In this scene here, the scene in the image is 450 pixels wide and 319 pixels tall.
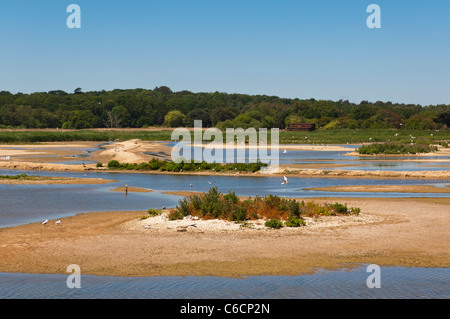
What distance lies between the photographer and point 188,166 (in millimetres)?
53219

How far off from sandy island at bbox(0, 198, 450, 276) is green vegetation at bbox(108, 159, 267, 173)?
85.6 feet

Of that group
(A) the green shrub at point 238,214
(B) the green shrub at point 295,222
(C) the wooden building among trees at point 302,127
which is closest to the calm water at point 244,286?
(B) the green shrub at point 295,222

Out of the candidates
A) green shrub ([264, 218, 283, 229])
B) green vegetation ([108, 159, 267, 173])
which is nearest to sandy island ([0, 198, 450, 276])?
green shrub ([264, 218, 283, 229])

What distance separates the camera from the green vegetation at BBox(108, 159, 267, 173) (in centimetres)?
5153

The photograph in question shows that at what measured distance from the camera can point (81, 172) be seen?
173 ft

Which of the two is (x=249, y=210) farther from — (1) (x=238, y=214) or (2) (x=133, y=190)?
(2) (x=133, y=190)

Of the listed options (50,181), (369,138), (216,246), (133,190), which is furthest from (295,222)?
(369,138)

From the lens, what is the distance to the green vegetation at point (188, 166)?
169ft

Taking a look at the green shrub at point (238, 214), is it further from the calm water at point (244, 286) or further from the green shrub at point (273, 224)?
the calm water at point (244, 286)

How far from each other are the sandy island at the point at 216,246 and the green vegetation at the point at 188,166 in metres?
26.1

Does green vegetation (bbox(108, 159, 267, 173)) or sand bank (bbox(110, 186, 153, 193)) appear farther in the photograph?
green vegetation (bbox(108, 159, 267, 173))

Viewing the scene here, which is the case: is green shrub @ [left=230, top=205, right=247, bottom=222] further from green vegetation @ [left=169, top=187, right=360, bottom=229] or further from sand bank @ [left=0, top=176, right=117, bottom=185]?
sand bank @ [left=0, top=176, right=117, bottom=185]
